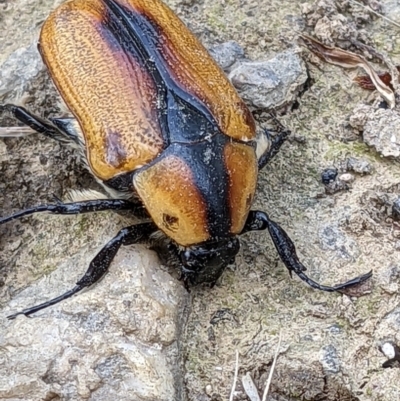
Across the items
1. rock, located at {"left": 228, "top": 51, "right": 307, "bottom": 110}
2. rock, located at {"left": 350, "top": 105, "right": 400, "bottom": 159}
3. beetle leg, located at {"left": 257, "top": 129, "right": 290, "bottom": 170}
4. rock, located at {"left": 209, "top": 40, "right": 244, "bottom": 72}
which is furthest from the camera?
rock, located at {"left": 209, "top": 40, "right": 244, "bottom": 72}

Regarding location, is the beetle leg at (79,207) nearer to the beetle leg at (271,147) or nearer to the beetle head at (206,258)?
the beetle head at (206,258)

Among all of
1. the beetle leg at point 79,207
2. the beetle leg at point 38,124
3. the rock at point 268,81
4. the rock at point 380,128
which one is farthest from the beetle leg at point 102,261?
the rock at point 380,128

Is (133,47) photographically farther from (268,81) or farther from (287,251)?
(287,251)

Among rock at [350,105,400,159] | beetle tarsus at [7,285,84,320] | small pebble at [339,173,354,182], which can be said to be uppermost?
beetle tarsus at [7,285,84,320]

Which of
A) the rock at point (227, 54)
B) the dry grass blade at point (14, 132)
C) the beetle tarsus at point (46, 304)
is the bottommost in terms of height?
the beetle tarsus at point (46, 304)

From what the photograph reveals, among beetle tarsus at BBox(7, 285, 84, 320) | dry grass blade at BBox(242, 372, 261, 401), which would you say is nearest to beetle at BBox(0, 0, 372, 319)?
beetle tarsus at BBox(7, 285, 84, 320)

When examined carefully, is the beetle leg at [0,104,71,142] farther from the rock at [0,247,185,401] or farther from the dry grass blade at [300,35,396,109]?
the dry grass blade at [300,35,396,109]

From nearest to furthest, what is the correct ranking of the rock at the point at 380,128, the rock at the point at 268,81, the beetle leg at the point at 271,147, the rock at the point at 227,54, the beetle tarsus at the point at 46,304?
the beetle tarsus at the point at 46,304 → the beetle leg at the point at 271,147 → the rock at the point at 380,128 → the rock at the point at 268,81 → the rock at the point at 227,54
